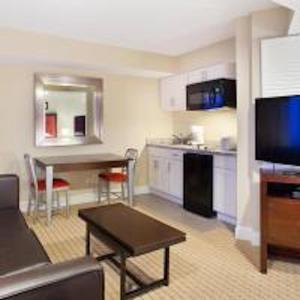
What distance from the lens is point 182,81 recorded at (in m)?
5.19

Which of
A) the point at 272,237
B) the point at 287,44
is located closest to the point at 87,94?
the point at 287,44

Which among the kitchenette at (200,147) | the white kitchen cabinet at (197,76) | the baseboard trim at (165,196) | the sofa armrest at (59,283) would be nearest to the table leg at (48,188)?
the kitchenette at (200,147)

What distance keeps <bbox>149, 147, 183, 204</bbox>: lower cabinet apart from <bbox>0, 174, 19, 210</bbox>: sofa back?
2573 millimetres

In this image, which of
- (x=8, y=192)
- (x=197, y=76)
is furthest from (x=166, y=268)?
(x=197, y=76)

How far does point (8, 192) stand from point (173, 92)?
11.0 ft

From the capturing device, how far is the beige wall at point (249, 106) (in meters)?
3.21

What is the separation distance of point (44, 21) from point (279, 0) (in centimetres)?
256

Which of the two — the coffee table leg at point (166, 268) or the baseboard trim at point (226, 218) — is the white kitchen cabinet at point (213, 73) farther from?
the coffee table leg at point (166, 268)

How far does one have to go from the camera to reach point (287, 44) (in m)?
3.03

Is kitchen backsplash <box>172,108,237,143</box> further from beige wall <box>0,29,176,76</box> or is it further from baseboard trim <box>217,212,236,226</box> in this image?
baseboard trim <box>217,212,236,226</box>

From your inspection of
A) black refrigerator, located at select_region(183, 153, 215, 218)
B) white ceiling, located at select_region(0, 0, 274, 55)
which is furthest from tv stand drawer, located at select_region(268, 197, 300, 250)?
white ceiling, located at select_region(0, 0, 274, 55)

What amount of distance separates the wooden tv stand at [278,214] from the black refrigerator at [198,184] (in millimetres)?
1476

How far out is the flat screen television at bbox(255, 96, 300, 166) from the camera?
273 centimetres

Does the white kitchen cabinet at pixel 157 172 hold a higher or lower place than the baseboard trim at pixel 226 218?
higher
